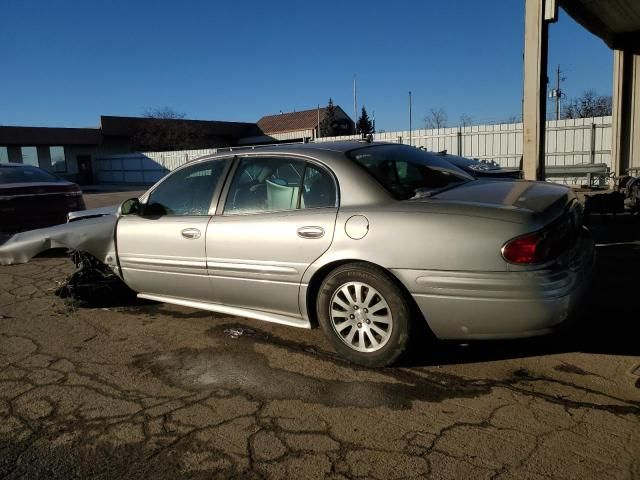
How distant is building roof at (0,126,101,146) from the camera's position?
33.7 m

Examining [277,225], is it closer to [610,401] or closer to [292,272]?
[292,272]

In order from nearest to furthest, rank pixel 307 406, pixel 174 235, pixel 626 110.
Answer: pixel 307 406 < pixel 174 235 < pixel 626 110

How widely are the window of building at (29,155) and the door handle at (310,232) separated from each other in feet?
123

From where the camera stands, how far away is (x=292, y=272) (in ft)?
12.0

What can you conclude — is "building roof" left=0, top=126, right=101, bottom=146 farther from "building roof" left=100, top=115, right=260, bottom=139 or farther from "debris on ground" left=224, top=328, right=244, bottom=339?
"debris on ground" left=224, top=328, right=244, bottom=339

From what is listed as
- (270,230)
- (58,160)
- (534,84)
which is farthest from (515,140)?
(58,160)

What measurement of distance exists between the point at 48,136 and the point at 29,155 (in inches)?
72.4

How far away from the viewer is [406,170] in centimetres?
391

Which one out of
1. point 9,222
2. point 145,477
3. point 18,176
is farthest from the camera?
point 18,176

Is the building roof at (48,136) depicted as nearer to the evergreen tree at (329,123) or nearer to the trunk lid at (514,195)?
the evergreen tree at (329,123)

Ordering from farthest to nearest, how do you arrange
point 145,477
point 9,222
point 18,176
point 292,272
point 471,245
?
point 18,176
point 9,222
point 292,272
point 471,245
point 145,477

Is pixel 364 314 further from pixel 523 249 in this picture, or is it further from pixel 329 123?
pixel 329 123

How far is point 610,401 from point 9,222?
8.16m

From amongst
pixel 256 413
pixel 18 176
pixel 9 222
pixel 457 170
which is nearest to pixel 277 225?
pixel 256 413
